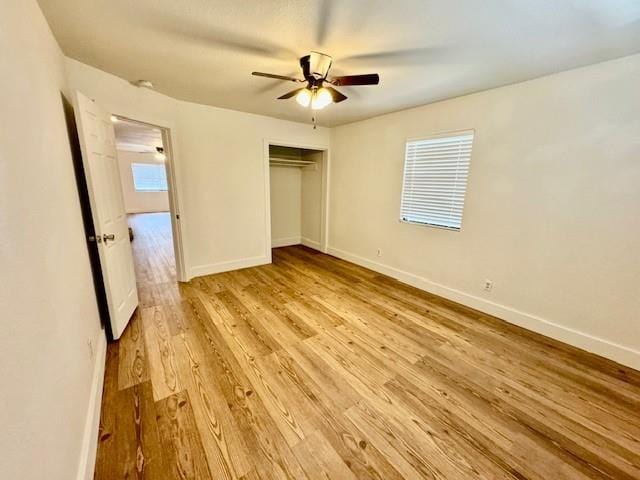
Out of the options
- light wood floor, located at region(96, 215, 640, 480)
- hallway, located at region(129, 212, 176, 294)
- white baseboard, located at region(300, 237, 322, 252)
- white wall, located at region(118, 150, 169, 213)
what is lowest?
light wood floor, located at region(96, 215, 640, 480)

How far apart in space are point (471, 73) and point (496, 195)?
1.24m

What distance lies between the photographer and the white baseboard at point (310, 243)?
5417 mm

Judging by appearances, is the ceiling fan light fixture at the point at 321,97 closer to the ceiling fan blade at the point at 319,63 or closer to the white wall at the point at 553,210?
the ceiling fan blade at the point at 319,63

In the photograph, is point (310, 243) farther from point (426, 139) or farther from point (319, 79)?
point (319, 79)

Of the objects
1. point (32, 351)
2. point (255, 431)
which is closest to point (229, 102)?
point (32, 351)

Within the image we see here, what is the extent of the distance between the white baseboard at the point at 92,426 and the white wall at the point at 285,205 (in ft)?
12.7

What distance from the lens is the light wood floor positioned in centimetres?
135

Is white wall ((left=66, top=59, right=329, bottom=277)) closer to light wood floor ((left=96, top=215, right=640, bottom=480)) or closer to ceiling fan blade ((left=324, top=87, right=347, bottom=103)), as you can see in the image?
light wood floor ((left=96, top=215, right=640, bottom=480))

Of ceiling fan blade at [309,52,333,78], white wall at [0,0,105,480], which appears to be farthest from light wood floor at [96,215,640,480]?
ceiling fan blade at [309,52,333,78]

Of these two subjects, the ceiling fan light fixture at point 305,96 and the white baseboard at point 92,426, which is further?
the ceiling fan light fixture at point 305,96

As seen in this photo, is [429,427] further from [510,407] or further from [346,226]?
[346,226]

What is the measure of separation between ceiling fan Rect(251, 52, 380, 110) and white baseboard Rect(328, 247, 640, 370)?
259cm

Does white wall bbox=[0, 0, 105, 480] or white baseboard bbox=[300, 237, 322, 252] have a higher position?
white wall bbox=[0, 0, 105, 480]

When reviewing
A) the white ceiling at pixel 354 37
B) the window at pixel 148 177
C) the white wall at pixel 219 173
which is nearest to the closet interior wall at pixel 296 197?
the white wall at pixel 219 173
